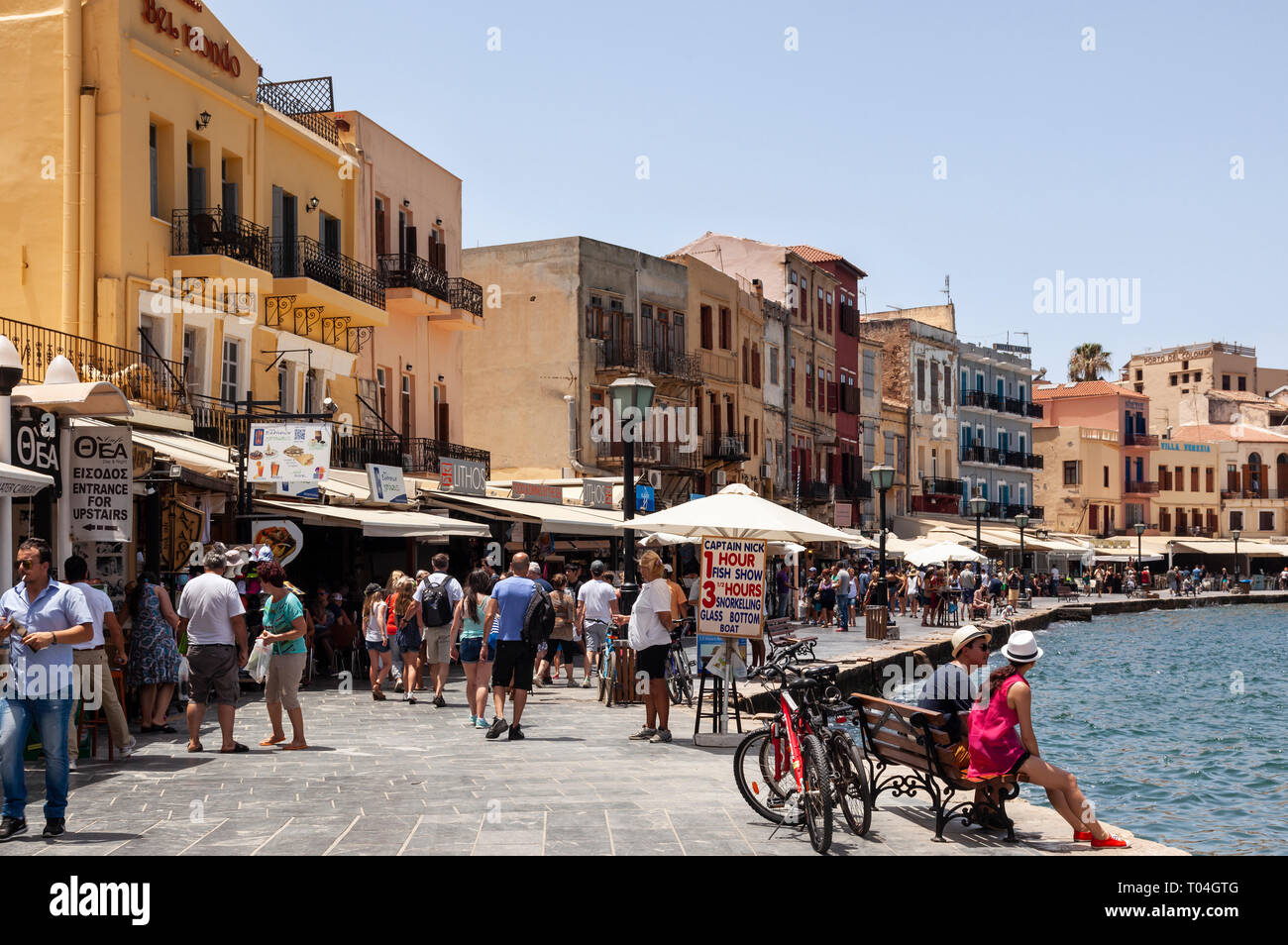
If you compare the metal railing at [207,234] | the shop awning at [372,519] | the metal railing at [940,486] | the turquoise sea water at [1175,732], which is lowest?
the turquoise sea water at [1175,732]

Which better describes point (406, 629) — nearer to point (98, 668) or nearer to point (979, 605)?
point (98, 668)

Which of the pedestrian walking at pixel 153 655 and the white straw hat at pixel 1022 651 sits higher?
the white straw hat at pixel 1022 651

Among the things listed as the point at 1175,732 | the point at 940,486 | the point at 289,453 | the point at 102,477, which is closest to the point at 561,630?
the point at 289,453

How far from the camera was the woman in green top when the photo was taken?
12633mm

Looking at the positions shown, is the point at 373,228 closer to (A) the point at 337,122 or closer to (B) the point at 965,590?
(A) the point at 337,122

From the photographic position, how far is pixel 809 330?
2234 inches

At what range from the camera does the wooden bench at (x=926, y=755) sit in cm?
903

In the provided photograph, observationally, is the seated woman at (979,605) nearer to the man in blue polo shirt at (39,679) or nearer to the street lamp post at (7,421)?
the street lamp post at (7,421)

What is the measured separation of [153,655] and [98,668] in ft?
6.98

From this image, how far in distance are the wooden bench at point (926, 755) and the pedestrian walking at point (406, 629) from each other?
8438 mm

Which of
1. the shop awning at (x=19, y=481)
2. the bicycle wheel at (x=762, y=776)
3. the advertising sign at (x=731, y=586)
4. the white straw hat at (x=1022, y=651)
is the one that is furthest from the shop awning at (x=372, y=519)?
the white straw hat at (x=1022, y=651)

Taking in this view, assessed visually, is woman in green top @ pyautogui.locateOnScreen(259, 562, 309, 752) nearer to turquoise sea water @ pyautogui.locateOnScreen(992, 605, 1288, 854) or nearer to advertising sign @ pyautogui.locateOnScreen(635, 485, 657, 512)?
turquoise sea water @ pyautogui.locateOnScreen(992, 605, 1288, 854)

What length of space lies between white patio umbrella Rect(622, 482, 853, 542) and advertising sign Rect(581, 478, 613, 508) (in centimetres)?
1632

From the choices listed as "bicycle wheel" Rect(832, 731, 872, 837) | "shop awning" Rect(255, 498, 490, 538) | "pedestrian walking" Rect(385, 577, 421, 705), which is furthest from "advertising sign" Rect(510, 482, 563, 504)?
"bicycle wheel" Rect(832, 731, 872, 837)
